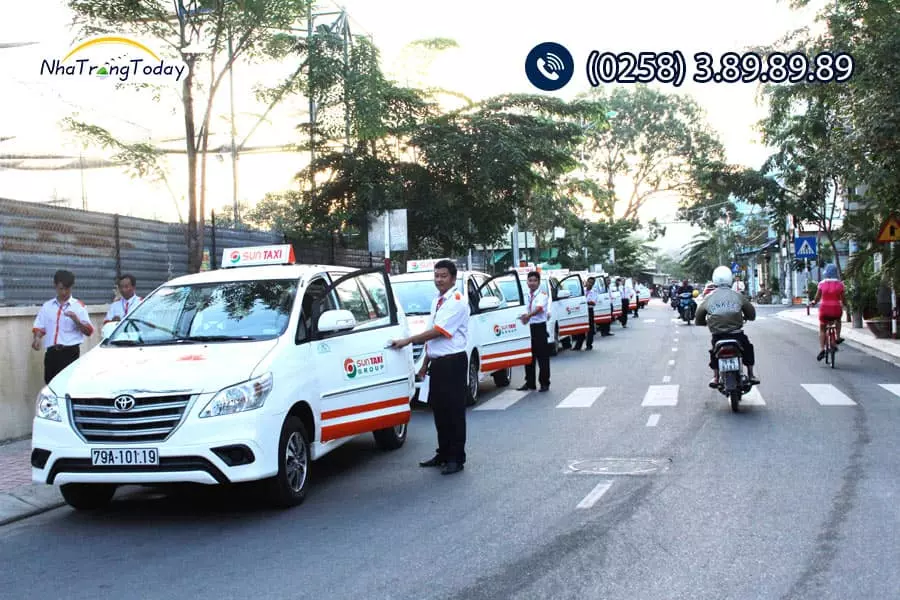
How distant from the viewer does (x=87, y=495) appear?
7.88m

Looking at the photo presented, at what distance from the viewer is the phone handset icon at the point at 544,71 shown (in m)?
26.5

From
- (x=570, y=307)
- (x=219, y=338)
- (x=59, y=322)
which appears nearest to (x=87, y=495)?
(x=219, y=338)

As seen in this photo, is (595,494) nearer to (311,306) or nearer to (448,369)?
(448,369)

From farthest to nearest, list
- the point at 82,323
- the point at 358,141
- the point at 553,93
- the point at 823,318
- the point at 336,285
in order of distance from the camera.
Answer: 1. the point at 553,93
2. the point at 358,141
3. the point at 823,318
4. the point at 82,323
5. the point at 336,285

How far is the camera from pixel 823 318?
719 inches

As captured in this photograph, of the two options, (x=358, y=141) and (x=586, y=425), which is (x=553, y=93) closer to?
(x=358, y=141)

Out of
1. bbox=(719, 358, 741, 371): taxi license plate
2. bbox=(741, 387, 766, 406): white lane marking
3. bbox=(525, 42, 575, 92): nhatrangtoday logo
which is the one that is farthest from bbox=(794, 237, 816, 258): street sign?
bbox=(719, 358, 741, 371): taxi license plate

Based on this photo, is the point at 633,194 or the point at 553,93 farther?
the point at 633,194

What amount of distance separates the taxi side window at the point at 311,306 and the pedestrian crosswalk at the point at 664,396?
17.3ft

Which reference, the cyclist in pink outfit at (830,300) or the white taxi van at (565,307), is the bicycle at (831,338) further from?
the white taxi van at (565,307)

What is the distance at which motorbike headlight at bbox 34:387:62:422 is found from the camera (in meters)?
7.30

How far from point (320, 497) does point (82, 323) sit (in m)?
4.34

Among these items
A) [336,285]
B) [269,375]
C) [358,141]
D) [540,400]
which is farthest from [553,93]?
[269,375]

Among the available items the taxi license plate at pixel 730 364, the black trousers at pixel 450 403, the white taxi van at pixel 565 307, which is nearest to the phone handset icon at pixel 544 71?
the white taxi van at pixel 565 307
